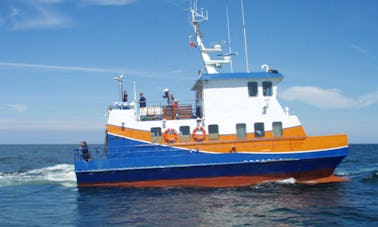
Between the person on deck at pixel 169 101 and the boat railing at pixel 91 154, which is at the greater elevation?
the person on deck at pixel 169 101

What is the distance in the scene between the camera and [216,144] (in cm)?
1413

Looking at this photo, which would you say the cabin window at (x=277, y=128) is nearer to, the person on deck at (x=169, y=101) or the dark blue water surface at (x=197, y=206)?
the dark blue water surface at (x=197, y=206)

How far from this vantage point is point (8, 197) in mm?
13484

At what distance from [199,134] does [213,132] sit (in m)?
0.61

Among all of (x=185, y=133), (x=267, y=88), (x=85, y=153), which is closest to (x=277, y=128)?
(x=267, y=88)

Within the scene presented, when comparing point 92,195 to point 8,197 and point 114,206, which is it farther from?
point 8,197

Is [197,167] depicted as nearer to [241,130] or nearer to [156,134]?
[156,134]

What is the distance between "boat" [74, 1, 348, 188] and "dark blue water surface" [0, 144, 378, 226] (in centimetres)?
54

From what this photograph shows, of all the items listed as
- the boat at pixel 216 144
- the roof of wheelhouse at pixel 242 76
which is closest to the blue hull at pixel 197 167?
the boat at pixel 216 144

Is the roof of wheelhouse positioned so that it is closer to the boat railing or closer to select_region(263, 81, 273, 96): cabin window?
select_region(263, 81, 273, 96): cabin window

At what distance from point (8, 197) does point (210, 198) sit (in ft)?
25.3

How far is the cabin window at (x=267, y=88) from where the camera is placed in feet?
49.0

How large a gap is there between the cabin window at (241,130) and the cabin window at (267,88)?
173 cm

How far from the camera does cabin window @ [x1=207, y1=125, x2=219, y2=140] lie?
1442 centimetres
